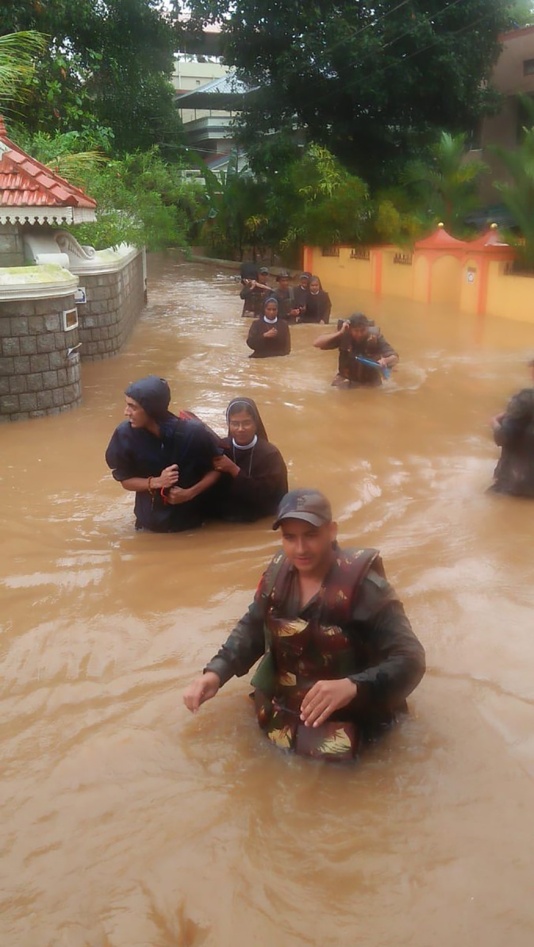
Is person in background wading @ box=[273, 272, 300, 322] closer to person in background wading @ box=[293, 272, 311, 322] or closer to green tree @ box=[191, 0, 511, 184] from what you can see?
person in background wading @ box=[293, 272, 311, 322]

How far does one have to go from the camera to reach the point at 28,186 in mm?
9562

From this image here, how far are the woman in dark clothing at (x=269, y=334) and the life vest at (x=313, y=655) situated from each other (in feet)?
30.7

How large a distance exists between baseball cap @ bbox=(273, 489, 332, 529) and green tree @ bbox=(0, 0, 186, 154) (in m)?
17.5

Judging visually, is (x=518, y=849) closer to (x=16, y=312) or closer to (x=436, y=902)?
(x=436, y=902)

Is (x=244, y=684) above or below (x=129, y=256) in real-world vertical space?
below

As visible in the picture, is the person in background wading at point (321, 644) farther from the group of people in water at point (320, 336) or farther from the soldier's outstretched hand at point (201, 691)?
the group of people in water at point (320, 336)

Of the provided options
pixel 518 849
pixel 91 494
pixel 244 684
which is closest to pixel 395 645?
pixel 518 849

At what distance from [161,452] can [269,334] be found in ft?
23.3

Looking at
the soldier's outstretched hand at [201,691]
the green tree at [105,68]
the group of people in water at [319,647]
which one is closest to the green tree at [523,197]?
the green tree at [105,68]

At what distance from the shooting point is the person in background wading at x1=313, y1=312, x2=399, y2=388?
10023 millimetres

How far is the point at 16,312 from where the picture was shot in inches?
342

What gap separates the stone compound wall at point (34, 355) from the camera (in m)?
Answer: 8.72

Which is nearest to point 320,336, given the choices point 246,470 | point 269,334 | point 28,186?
point 269,334

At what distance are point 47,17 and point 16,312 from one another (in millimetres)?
14753
